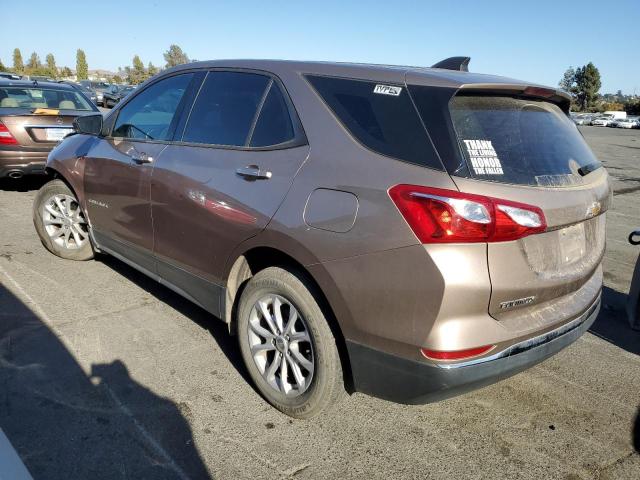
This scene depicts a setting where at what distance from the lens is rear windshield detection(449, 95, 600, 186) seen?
2195 millimetres

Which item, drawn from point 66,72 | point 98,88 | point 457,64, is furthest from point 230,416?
point 66,72

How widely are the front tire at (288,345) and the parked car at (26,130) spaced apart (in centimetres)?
559

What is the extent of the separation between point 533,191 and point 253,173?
141 centimetres

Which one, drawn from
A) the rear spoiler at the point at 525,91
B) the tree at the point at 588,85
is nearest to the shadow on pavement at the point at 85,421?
the rear spoiler at the point at 525,91

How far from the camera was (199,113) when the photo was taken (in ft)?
11.1

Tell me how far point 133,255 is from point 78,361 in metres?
0.98

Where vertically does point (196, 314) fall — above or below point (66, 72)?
below

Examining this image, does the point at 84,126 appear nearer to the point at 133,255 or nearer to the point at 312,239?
the point at 133,255

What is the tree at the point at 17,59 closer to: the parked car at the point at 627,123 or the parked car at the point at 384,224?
the parked car at the point at 627,123

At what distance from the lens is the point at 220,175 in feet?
9.71

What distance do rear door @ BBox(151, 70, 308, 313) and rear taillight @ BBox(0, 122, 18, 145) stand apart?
4.67m

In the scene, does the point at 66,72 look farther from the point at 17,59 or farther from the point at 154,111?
the point at 154,111

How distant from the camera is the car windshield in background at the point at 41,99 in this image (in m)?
7.52

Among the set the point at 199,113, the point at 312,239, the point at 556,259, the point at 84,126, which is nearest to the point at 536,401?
the point at 556,259
